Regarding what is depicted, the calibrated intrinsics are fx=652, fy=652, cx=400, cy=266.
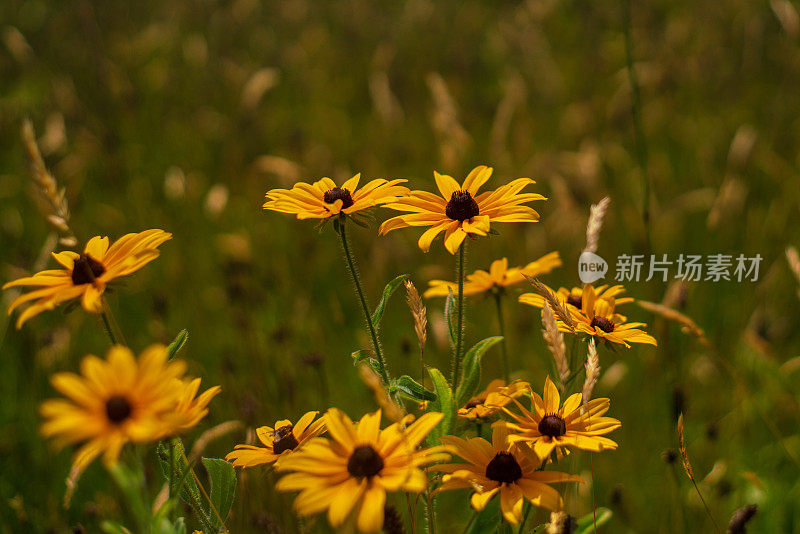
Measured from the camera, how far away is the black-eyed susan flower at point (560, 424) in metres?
1.48

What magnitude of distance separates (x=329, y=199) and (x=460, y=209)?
1.16ft

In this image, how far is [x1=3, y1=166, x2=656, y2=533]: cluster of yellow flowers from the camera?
1133mm

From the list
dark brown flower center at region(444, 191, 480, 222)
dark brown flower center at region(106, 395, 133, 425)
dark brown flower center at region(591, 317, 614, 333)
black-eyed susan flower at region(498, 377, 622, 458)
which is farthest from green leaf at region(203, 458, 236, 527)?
dark brown flower center at region(591, 317, 614, 333)

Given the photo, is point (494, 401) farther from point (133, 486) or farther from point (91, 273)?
point (91, 273)

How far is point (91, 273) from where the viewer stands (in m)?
1.47

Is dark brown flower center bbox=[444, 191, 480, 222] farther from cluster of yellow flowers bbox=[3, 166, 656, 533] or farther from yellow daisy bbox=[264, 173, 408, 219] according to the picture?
yellow daisy bbox=[264, 173, 408, 219]

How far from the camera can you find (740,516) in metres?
1.84

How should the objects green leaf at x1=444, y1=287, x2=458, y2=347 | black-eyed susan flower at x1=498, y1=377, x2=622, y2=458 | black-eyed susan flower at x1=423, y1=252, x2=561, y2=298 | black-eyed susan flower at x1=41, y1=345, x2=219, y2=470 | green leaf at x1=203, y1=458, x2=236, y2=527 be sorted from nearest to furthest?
black-eyed susan flower at x1=41, y1=345, x2=219, y2=470, black-eyed susan flower at x1=498, y1=377, x2=622, y2=458, green leaf at x1=203, y1=458, x2=236, y2=527, green leaf at x1=444, y1=287, x2=458, y2=347, black-eyed susan flower at x1=423, y1=252, x2=561, y2=298

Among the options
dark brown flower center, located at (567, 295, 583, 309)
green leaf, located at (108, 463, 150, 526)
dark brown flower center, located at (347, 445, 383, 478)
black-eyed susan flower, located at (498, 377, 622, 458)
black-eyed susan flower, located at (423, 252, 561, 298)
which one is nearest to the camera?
green leaf, located at (108, 463, 150, 526)

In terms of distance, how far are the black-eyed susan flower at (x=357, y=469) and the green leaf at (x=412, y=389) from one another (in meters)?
0.22

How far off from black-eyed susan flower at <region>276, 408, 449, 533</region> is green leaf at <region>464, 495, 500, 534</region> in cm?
41

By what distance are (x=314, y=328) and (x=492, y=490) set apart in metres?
2.49

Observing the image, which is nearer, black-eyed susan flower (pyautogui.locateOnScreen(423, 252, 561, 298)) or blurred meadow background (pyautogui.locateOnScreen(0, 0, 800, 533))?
black-eyed susan flower (pyautogui.locateOnScreen(423, 252, 561, 298))

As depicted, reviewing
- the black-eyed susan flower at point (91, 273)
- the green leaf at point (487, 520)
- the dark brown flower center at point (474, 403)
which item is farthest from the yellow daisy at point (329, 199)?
the green leaf at point (487, 520)
